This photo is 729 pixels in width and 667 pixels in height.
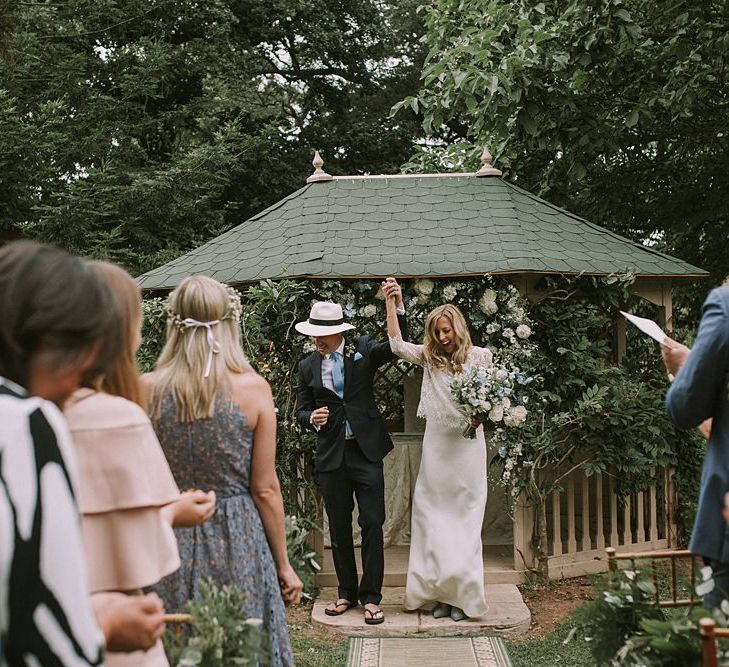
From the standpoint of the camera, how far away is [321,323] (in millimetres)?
6492

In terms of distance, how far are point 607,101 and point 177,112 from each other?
10632mm

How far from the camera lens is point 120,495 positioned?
6.83 ft

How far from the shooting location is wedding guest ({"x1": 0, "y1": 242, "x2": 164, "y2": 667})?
56.6 inches

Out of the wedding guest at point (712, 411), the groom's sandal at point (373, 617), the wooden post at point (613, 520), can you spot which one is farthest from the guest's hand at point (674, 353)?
the wooden post at point (613, 520)

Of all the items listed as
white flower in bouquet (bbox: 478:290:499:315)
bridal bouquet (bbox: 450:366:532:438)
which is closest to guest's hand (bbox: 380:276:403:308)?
bridal bouquet (bbox: 450:366:532:438)

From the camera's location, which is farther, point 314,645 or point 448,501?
point 448,501

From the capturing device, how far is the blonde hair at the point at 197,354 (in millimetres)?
3242

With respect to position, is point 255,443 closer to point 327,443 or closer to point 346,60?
point 327,443

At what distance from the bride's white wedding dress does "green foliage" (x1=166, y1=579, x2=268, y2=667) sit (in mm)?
4016

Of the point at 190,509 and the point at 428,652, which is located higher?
the point at 190,509

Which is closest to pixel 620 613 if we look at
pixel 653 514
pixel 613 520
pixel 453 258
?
pixel 453 258

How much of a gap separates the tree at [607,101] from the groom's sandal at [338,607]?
4862 mm

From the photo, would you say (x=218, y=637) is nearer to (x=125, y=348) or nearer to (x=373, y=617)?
(x=125, y=348)

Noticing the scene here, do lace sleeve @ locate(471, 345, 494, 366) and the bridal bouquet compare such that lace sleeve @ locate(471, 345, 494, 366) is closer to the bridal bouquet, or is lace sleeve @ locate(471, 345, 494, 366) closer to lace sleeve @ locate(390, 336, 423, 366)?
the bridal bouquet
